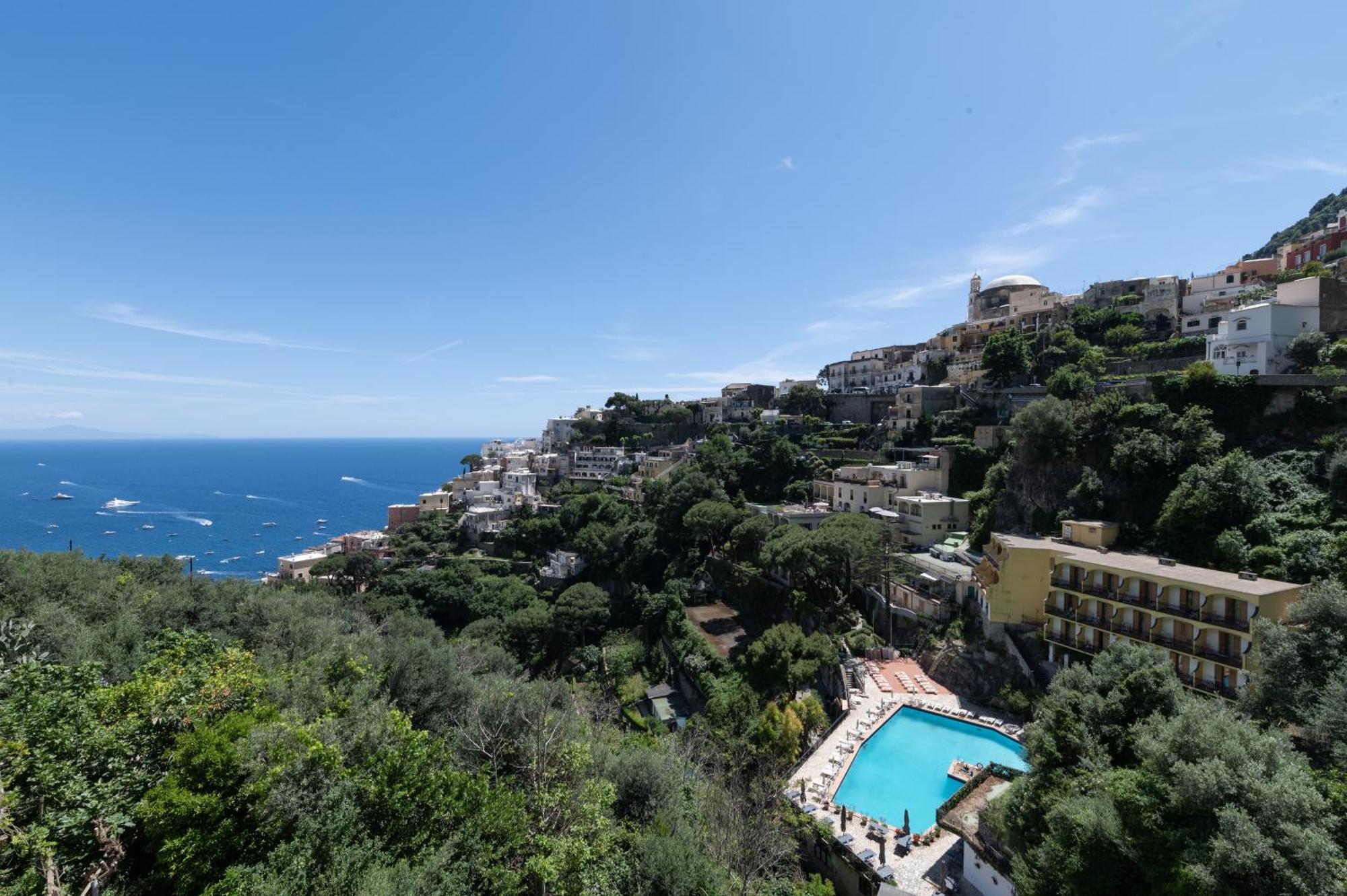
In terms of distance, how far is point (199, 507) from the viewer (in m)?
86.5

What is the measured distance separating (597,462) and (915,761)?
4426cm

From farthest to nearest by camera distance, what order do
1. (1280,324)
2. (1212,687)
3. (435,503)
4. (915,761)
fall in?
(435,503), (1280,324), (915,761), (1212,687)

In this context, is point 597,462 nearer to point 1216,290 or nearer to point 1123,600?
point 1123,600

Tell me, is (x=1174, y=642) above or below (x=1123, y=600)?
below

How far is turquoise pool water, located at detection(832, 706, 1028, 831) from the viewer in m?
14.9

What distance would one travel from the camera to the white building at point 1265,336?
78.3 feet

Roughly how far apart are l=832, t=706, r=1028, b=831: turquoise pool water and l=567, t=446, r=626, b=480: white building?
132 feet

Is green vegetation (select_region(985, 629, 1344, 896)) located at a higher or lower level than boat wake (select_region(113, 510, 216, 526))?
higher

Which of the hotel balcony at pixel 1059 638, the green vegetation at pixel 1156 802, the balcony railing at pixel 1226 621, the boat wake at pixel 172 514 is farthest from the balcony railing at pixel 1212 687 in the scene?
the boat wake at pixel 172 514

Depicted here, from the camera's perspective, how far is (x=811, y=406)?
50719mm

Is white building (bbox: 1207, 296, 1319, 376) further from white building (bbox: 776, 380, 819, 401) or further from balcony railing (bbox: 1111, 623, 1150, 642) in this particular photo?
white building (bbox: 776, 380, 819, 401)

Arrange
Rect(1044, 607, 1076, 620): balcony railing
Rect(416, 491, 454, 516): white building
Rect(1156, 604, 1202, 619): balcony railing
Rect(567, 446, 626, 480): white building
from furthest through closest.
→ 1. Rect(416, 491, 454, 516): white building
2. Rect(567, 446, 626, 480): white building
3. Rect(1044, 607, 1076, 620): balcony railing
4. Rect(1156, 604, 1202, 619): balcony railing

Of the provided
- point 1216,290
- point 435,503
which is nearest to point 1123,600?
point 1216,290

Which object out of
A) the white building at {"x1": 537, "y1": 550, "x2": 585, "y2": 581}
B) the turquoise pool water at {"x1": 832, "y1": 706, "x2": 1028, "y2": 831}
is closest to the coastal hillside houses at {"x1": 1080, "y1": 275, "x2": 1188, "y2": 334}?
the turquoise pool water at {"x1": 832, "y1": 706, "x2": 1028, "y2": 831}
